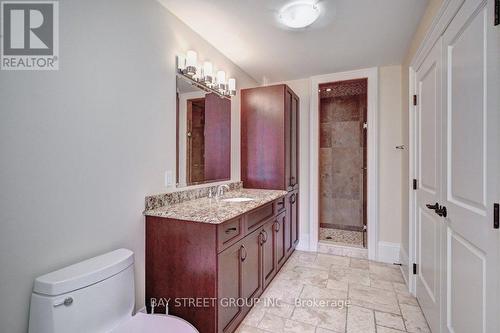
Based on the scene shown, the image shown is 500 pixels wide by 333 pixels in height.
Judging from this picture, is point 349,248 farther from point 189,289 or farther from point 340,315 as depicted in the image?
point 189,289

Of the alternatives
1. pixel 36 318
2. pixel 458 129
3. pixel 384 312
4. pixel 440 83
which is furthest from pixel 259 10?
pixel 384 312

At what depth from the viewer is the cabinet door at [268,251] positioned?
2.04 m

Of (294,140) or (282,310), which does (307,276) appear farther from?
(294,140)

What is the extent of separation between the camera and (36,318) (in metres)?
0.96

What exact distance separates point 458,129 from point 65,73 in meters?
2.03

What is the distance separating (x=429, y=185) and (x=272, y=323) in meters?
1.55

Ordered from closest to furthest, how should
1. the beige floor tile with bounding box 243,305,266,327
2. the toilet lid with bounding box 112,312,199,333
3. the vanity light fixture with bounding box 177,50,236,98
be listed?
the toilet lid with bounding box 112,312,199,333 < the beige floor tile with bounding box 243,305,266,327 < the vanity light fixture with bounding box 177,50,236,98

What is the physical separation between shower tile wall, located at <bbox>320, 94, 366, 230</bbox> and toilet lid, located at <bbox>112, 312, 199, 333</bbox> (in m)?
3.45

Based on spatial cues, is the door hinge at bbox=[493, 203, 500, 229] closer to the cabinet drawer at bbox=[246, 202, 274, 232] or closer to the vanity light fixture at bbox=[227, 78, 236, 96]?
the cabinet drawer at bbox=[246, 202, 274, 232]

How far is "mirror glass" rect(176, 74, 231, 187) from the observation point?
6.31 ft

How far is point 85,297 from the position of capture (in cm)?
102

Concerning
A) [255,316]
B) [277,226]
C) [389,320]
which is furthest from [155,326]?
[389,320]

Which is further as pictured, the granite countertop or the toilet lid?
the granite countertop

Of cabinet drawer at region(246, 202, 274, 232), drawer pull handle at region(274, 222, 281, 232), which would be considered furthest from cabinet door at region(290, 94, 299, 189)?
cabinet drawer at region(246, 202, 274, 232)
